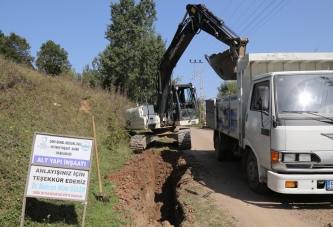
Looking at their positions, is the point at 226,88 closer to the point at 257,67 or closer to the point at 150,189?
the point at 150,189

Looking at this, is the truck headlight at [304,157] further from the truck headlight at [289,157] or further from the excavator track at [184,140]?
the excavator track at [184,140]

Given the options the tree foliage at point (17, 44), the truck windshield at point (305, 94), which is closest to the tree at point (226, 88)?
the tree foliage at point (17, 44)

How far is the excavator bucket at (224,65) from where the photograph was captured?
9125 mm

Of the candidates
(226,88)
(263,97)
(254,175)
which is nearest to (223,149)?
(254,175)

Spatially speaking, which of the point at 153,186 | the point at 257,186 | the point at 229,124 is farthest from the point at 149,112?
the point at 257,186

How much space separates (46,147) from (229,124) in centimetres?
521

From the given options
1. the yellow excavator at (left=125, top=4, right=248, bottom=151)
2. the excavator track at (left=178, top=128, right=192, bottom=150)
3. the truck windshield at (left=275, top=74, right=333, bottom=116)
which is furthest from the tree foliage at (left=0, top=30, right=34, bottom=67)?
the truck windshield at (left=275, top=74, right=333, bottom=116)

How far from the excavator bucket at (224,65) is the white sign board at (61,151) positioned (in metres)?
5.30

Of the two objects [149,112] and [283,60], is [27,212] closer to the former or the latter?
[283,60]

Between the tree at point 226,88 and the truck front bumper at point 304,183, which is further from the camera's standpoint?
the tree at point 226,88

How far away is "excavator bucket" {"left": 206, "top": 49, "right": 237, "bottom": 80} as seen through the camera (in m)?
9.12

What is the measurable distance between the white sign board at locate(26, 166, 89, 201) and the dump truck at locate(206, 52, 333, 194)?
3.44 m

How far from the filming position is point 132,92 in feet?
108

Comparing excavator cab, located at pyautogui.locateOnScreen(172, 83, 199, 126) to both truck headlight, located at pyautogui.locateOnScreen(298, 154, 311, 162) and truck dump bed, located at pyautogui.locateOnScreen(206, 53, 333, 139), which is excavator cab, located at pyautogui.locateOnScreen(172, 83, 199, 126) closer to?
truck dump bed, located at pyautogui.locateOnScreen(206, 53, 333, 139)
